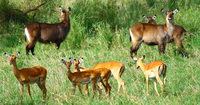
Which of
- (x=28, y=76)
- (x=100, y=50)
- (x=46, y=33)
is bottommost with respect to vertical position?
(x=100, y=50)

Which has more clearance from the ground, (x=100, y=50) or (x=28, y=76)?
(x=28, y=76)

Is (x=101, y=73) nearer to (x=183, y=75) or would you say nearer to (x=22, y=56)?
(x=183, y=75)

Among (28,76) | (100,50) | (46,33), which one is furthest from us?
(46,33)


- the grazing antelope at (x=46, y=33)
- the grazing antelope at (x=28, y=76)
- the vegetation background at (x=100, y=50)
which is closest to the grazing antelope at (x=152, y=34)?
the vegetation background at (x=100, y=50)

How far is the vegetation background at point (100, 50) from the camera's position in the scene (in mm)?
6141

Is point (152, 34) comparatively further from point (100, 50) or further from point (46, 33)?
point (46, 33)

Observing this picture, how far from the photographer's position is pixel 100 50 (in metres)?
10.5

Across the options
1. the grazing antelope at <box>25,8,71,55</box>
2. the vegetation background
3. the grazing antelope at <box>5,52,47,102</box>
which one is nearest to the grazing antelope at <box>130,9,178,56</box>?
the vegetation background

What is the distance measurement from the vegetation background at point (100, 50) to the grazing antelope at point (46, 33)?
0.61 ft

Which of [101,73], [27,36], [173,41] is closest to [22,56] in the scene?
[27,36]

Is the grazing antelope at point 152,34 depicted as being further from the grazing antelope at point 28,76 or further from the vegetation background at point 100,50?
the grazing antelope at point 28,76

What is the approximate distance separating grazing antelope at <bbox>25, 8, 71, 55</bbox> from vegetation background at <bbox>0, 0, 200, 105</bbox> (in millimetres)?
187

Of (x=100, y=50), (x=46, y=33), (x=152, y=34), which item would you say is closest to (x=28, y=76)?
(x=100, y=50)

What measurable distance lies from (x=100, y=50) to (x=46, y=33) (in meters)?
1.90
